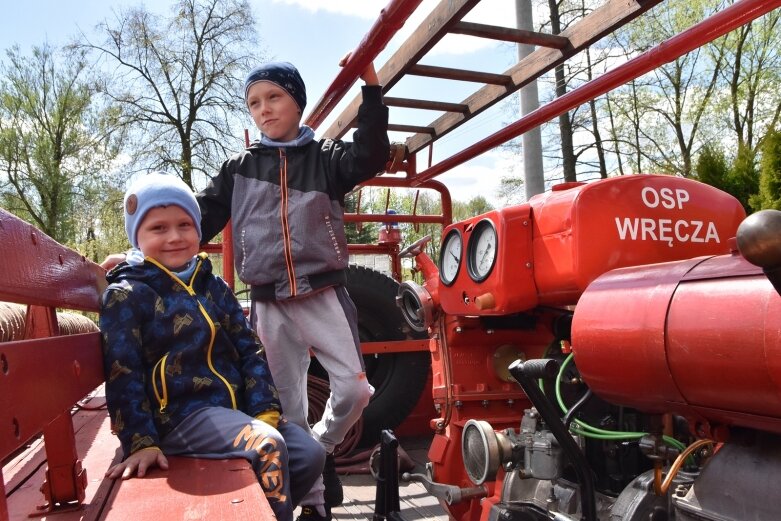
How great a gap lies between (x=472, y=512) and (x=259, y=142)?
1391mm

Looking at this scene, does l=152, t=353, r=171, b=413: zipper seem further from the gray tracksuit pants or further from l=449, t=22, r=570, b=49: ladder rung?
l=449, t=22, r=570, b=49: ladder rung

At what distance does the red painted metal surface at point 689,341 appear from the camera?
1019mm

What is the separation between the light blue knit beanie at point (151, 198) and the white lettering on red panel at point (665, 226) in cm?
107

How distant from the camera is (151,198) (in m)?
1.58

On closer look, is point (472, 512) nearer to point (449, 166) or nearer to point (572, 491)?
point (572, 491)

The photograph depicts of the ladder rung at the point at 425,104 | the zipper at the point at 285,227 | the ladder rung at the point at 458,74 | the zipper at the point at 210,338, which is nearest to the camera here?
the zipper at the point at 210,338

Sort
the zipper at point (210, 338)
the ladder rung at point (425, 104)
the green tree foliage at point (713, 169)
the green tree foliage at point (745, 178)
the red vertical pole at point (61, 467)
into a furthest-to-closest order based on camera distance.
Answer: the green tree foliage at point (713, 169) < the green tree foliage at point (745, 178) < the ladder rung at point (425, 104) < the zipper at point (210, 338) < the red vertical pole at point (61, 467)

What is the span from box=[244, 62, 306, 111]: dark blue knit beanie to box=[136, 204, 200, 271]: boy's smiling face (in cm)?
67

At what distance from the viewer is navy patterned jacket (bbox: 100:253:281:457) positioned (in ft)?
4.50

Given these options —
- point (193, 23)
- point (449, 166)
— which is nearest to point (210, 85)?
point (193, 23)

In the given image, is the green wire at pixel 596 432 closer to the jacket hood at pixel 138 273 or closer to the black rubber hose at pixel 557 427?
the black rubber hose at pixel 557 427

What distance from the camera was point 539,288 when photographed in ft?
6.04

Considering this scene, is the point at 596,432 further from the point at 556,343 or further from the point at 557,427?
the point at 556,343

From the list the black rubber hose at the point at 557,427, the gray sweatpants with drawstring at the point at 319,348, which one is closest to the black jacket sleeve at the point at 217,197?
the gray sweatpants with drawstring at the point at 319,348
